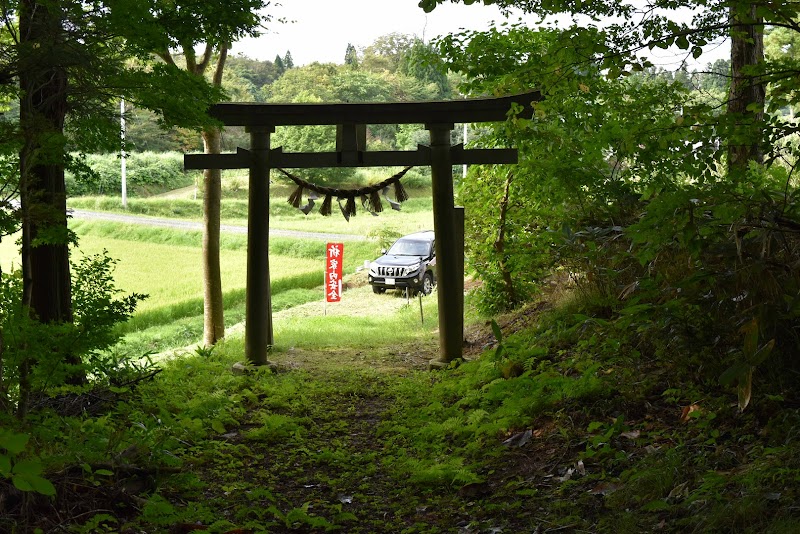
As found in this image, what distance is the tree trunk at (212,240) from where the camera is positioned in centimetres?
1188

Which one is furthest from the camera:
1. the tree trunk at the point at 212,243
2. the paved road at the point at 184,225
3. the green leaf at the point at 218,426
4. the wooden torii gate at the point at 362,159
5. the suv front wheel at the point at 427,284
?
the paved road at the point at 184,225

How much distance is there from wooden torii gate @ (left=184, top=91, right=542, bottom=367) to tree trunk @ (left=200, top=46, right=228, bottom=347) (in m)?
3.43

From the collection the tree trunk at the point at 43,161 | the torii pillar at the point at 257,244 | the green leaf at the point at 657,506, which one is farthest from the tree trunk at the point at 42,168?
the green leaf at the point at 657,506

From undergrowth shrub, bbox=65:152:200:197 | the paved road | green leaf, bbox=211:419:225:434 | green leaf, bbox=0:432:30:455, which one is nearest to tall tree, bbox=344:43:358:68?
undergrowth shrub, bbox=65:152:200:197

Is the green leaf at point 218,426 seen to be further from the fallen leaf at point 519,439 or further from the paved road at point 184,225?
the paved road at point 184,225

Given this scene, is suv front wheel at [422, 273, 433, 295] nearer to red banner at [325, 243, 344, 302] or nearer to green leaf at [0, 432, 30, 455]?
red banner at [325, 243, 344, 302]

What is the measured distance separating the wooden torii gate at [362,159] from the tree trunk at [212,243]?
11.2ft

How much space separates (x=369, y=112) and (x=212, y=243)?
15.4 feet

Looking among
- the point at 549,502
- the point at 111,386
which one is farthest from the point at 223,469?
the point at 549,502

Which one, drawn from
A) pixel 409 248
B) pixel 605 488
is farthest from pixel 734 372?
pixel 409 248

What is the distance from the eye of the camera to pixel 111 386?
609cm

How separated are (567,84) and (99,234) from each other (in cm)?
2731

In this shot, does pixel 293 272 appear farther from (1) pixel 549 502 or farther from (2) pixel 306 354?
(1) pixel 549 502

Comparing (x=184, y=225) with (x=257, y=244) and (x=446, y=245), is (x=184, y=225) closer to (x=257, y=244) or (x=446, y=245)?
(x=257, y=244)
